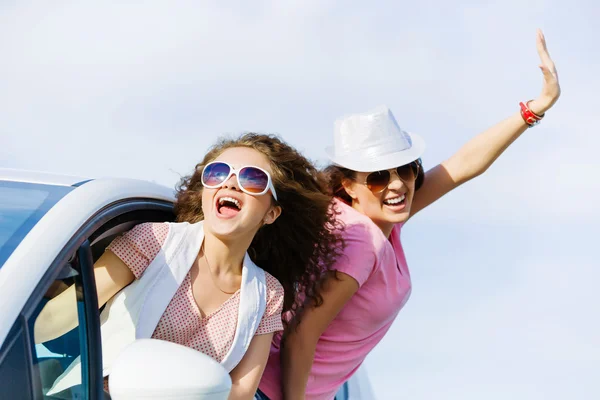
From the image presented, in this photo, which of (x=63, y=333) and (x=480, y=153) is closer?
(x=63, y=333)

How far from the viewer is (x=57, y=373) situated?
200 cm

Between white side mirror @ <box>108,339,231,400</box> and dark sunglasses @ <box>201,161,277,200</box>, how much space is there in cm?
89

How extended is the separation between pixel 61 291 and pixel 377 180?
1.75 m

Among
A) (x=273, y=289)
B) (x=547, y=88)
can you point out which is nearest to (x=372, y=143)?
(x=547, y=88)

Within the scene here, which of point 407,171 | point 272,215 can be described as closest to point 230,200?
point 272,215

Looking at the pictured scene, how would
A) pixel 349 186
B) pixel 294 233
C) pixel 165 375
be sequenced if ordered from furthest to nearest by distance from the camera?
pixel 349 186
pixel 294 233
pixel 165 375

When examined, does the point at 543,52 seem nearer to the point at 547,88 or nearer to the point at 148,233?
the point at 547,88

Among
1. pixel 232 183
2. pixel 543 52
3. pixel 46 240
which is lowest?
pixel 543 52

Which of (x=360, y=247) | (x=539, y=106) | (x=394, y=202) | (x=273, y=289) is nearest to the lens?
(x=273, y=289)

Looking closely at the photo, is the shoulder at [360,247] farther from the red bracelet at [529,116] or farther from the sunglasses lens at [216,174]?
the red bracelet at [529,116]

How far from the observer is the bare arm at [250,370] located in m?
2.54

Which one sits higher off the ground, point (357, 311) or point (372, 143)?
point (372, 143)

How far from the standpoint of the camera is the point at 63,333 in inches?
79.7

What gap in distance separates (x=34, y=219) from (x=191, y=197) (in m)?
0.99
